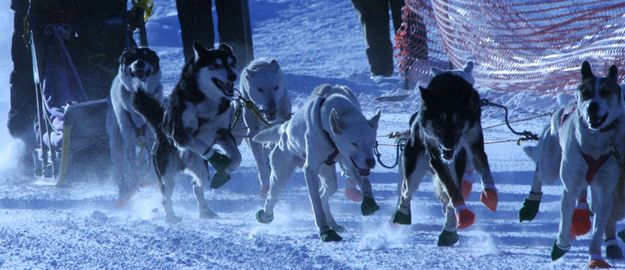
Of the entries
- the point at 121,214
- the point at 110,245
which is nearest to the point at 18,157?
the point at 121,214

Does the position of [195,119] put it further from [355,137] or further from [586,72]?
[586,72]

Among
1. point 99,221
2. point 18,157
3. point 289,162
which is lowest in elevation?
point 18,157

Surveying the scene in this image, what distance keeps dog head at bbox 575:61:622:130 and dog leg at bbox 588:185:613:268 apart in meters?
0.32

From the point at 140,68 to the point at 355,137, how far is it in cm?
179

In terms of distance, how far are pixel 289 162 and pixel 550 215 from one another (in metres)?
1.43

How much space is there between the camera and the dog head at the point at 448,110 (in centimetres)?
451

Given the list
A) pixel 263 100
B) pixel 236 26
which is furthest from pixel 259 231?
pixel 236 26

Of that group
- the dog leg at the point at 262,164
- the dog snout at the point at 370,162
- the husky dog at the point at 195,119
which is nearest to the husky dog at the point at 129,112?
the husky dog at the point at 195,119

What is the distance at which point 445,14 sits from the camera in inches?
420

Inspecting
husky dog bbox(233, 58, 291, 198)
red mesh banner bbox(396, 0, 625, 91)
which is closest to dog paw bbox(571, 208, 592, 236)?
husky dog bbox(233, 58, 291, 198)

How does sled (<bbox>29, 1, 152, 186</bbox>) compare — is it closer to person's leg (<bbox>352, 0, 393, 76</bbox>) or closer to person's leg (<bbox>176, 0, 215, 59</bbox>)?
person's leg (<bbox>176, 0, 215, 59</bbox>)

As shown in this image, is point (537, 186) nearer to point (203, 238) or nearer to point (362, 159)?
point (362, 159)

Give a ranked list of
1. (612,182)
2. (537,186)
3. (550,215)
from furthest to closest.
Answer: (550,215)
(537,186)
(612,182)

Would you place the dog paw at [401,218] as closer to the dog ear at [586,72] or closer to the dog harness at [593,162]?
the dog harness at [593,162]
